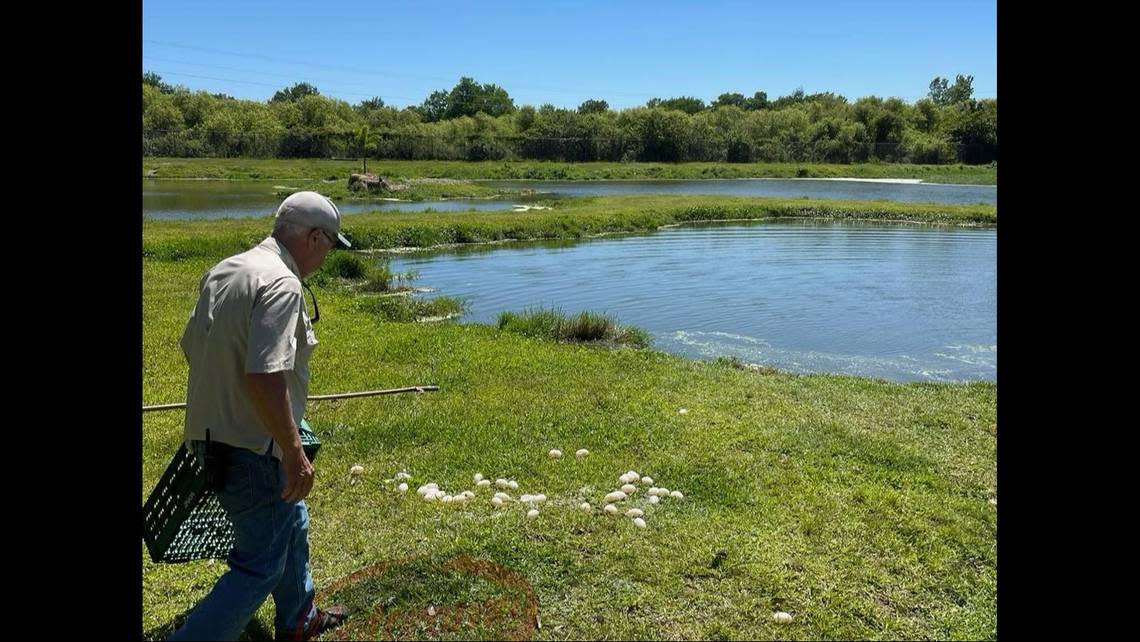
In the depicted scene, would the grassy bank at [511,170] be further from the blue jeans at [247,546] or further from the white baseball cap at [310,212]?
the blue jeans at [247,546]

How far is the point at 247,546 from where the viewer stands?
4.14 metres

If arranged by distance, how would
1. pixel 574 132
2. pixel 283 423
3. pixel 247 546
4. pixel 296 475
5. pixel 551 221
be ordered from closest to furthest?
pixel 283 423 < pixel 296 475 < pixel 247 546 < pixel 551 221 < pixel 574 132

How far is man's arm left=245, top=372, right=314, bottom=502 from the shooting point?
3.86 m

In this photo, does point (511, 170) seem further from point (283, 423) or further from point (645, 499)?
point (283, 423)

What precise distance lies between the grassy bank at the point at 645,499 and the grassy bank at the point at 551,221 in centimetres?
1428

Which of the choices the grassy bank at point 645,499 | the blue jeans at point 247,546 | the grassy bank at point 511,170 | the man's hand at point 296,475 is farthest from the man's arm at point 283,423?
the grassy bank at point 511,170

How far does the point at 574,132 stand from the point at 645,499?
112 m

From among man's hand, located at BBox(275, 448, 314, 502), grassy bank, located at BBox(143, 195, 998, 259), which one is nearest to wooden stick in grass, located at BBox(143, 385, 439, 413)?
man's hand, located at BBox(275, 448, 314, 502)

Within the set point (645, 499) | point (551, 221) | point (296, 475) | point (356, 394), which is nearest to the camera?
point (296, 475)

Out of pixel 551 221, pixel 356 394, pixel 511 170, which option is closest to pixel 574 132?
pixel 511 170

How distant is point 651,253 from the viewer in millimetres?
29359
